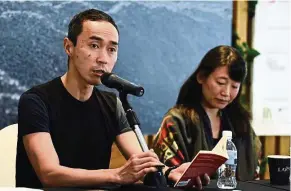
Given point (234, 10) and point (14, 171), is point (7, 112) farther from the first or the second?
point (234, 10)

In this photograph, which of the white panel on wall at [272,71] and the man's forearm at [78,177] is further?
the white panel on wall at [272,71]

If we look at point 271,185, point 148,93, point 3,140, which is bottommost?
point 271,185

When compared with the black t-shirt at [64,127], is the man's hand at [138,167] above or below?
below

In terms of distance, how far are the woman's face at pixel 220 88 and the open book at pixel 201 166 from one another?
2.49 ft

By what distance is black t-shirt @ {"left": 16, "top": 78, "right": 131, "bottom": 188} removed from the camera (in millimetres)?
2297

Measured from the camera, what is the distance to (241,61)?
2.99m

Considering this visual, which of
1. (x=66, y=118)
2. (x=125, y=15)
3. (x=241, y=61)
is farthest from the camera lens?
(x=125, y=15)

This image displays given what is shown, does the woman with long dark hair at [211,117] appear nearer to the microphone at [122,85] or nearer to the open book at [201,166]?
the open book at [201,166]

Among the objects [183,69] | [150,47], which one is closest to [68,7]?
[150,47]

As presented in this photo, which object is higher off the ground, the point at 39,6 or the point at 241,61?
the point at 39,6

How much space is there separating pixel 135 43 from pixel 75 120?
1.31m

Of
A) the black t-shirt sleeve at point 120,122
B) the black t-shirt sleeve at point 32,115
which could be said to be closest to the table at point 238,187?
the black t-shirt sleeve at point 32,115

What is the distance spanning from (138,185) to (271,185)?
23.8 inches

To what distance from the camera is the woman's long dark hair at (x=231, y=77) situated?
2.96 meters
